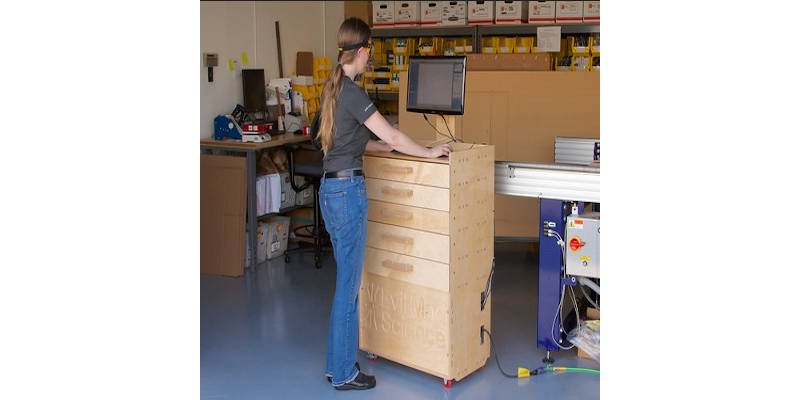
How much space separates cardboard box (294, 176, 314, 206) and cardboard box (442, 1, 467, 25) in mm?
1898

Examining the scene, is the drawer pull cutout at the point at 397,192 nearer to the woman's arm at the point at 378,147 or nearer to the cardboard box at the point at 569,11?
the woman's arm at the point at 378,147

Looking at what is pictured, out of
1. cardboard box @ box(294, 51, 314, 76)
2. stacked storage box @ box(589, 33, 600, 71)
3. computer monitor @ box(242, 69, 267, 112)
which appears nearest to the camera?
stacked storage box @ box(589, 33, 600, 71)

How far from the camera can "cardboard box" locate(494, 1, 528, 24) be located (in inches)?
295

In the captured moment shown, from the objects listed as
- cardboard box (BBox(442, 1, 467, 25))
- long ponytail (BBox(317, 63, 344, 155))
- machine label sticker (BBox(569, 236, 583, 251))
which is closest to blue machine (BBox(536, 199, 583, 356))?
machine label sticker (BBox(569, 236, 583, 251))

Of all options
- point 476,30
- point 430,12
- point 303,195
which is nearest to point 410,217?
point 303,195

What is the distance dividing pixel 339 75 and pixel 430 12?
4.09 metres

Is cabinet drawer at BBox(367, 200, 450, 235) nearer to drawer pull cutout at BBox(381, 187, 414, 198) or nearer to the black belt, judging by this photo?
drawer pull cutout at BBox(381, 187, 414, 198)

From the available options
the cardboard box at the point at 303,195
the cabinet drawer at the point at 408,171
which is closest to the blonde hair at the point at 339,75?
the cabinet drawer at the point at 408,171

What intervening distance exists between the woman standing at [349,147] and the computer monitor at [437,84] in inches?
8.8

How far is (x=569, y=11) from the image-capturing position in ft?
24.1
